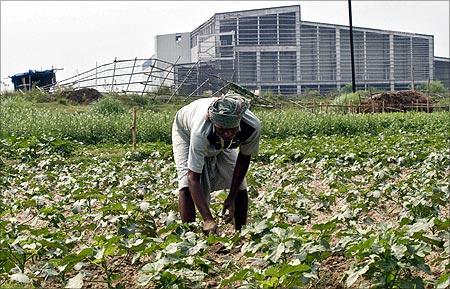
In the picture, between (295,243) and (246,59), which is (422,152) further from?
(246,59)

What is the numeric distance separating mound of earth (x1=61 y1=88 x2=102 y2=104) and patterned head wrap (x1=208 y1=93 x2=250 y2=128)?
78.3 feet

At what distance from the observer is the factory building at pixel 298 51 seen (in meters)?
48.0

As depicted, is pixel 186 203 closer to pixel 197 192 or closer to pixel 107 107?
pixel 197 192

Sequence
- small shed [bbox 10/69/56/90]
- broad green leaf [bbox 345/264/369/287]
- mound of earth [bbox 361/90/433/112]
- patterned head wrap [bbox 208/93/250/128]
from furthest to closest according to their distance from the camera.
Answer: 1. small shed [bbox 10/69/56/90]
2. mound of earth [bbox 361/90/433/112]
3. patterned head wrap [bbox 208/93/250/128]
4. broad green leaf [bbox 345/264/369/287]

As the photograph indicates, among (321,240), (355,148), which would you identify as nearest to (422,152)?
(355,148)

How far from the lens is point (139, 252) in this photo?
431 cm

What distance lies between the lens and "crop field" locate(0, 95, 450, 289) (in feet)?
12.5

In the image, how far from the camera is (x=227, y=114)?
4871 mm

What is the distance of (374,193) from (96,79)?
2766 centimetres

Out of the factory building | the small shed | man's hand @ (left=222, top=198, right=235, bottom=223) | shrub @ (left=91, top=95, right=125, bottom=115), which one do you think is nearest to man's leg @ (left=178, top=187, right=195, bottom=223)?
man's hand @ (left=222, top=198, right=235, bottom=223)

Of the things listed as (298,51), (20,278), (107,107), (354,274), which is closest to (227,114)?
(354,274)

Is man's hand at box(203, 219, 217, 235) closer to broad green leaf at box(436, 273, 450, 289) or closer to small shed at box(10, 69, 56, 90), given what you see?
broad green leaf at box(436, 273, 450, 289)

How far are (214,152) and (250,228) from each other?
3.64ft

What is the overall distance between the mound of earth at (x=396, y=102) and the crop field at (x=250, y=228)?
16203mm
